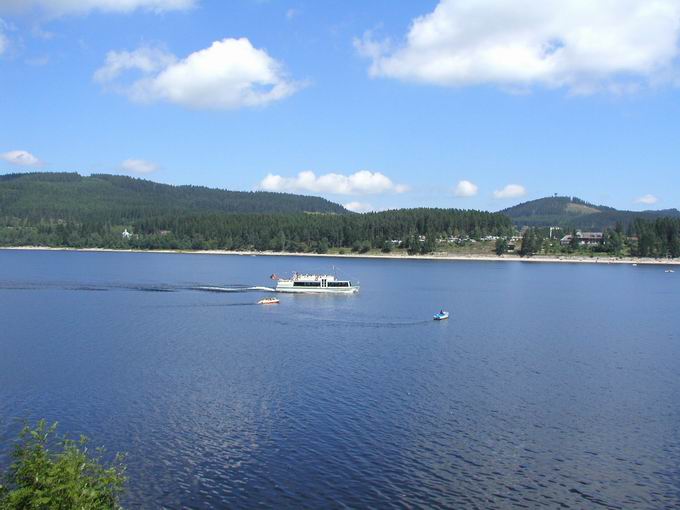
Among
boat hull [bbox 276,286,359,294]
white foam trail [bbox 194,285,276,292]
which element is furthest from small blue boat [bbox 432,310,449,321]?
white foam trail [bbox 194,285,276,292]

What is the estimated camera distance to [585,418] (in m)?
44.8

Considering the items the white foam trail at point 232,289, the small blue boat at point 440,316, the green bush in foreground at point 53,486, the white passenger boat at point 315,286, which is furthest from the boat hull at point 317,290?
the green bush in foreground at point 53,486

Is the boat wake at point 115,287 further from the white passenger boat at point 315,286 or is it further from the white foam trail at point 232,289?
the white passenger boat at point 315,286

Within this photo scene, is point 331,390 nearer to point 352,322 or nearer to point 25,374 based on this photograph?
point 25,374

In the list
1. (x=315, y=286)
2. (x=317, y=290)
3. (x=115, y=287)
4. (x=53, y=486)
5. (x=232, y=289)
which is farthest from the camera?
(x=315, y=286)

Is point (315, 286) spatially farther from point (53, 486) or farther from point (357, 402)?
point (53, 486)

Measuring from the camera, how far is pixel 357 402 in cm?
4706

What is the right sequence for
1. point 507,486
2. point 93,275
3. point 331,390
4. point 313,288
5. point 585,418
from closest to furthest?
point 507,486 < point 585,418 < point 331,390 < point 313,288 < point 93,275

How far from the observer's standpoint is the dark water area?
33188mm

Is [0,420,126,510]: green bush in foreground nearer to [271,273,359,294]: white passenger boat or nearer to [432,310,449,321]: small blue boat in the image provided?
[432,310,449,321]: small blue boat

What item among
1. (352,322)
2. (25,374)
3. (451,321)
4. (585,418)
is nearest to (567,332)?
(451,321)

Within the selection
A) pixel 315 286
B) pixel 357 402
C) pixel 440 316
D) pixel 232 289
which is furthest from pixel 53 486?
pixel 315 286

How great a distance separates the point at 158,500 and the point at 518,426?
77.4ft

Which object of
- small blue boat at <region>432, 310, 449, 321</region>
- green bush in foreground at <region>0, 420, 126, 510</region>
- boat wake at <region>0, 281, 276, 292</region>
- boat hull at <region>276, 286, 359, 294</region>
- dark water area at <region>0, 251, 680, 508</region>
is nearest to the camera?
green bush in foreground at <region>0, 420, 126, 510</region>
